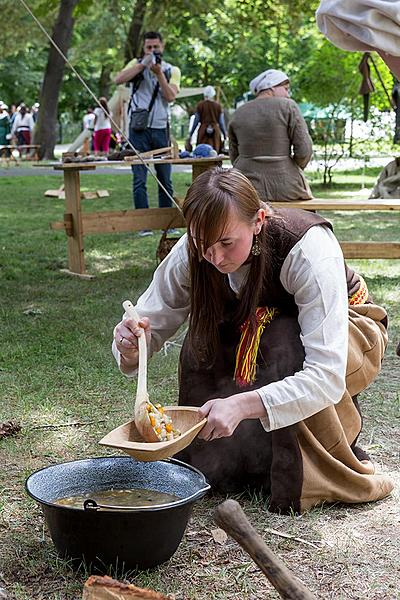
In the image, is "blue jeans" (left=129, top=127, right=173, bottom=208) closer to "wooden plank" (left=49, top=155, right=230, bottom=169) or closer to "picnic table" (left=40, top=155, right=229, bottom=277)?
"picnic table" (left=40, top=155, right=229, bottom=277)

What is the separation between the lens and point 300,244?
2.68 meters

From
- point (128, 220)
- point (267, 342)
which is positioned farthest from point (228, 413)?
point (128, 220)

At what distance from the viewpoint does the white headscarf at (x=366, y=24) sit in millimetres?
2537

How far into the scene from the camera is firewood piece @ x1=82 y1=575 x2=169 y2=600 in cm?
191

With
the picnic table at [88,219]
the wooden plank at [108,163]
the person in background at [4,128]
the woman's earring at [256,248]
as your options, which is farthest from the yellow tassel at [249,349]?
the person in background at [4,128]

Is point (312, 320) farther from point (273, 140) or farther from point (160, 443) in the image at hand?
point (273, 140)

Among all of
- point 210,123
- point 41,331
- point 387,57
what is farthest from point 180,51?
point 387,57

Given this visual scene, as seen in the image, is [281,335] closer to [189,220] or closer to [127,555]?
[189,220]

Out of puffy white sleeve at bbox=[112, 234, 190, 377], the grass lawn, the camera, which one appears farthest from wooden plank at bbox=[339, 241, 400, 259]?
puffy white sleeve at bbox=[112, 234, 190, 377]

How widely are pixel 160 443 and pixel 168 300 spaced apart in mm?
694

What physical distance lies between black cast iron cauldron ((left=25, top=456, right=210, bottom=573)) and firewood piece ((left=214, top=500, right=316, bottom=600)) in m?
0.50

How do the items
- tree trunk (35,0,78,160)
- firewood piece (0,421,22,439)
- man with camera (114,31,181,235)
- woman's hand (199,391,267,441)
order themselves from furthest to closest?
tree trunk (35,0,78,160)
man with camera (114,31,181,235)
firewood piece (0,421,22,439)
woman's hand (199,391,267,441)

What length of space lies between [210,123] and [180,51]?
952 inches

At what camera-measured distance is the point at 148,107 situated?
26.2 ft
